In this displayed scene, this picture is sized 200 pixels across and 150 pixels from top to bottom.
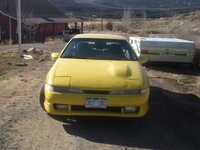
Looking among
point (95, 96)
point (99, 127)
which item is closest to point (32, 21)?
point (99, 127)

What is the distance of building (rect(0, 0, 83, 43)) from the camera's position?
4659 cm

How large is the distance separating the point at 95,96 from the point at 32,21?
42795 mm

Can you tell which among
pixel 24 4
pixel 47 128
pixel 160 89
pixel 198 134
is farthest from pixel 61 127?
pixel 24 4

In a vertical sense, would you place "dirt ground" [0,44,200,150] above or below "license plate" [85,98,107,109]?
below

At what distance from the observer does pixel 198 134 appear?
7234 millimetres

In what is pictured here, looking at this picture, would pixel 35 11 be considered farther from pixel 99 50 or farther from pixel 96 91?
pixel 96 91

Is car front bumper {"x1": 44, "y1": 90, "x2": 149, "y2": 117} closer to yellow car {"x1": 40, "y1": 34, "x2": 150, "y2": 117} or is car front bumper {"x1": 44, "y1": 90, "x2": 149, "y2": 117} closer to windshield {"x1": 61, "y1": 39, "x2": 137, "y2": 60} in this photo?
yellow car {"x1": 40, "y1": 34, "x2": 150, "y2": 117}

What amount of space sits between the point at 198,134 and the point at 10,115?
331 centimetres

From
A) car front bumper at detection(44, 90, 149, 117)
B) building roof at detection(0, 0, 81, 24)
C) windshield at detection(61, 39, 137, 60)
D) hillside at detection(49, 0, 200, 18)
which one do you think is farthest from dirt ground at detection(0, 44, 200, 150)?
hillside at detection(49, 0, 200, 18)

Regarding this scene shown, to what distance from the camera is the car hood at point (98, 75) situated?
7.08 m

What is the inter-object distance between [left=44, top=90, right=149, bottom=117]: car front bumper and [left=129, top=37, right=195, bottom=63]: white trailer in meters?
8.21

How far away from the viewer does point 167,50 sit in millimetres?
15250

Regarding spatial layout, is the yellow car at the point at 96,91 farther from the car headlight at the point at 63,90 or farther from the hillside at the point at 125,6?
the hillside at the point at 125,6

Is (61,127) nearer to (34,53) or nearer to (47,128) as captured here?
(47,128)
